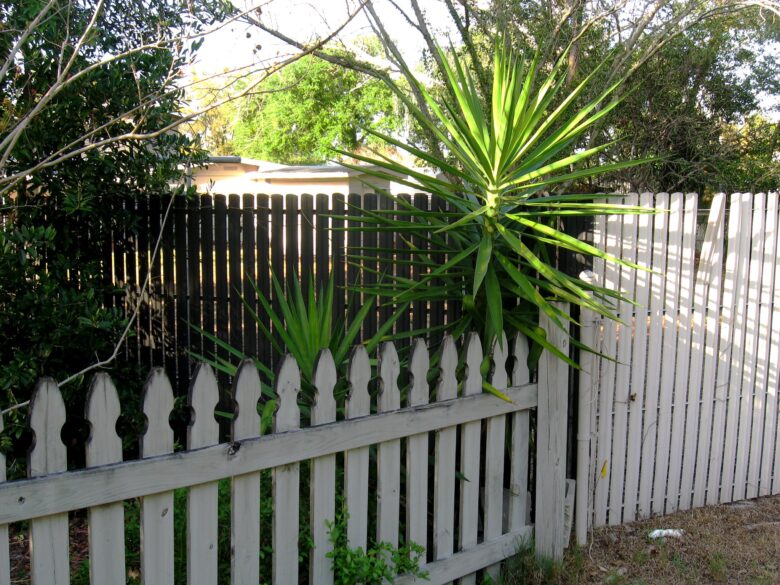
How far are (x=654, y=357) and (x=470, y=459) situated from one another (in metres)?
1.54

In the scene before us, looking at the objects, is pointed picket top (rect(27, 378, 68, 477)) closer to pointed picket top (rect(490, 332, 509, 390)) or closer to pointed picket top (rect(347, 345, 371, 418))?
pointed picket top (rect(347, 345, 371, 418))

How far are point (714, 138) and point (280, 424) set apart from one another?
14.3m

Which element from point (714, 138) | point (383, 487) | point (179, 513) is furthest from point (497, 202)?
point (714, 138)

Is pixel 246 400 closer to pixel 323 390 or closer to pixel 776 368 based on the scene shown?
pixel 323 390

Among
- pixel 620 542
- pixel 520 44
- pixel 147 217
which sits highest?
pixel 520 44

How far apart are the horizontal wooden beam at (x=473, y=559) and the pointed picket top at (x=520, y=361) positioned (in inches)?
28.6

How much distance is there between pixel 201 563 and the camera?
2377mm

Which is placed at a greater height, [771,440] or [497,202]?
[497,202]

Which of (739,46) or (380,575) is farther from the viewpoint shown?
(739,46)

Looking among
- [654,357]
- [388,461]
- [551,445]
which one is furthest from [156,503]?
[654,357]

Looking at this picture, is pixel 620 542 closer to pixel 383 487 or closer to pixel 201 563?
pixel 383 487

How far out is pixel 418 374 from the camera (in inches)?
117

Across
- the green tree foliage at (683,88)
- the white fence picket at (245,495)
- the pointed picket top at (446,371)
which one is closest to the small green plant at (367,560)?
the white fence picket at (245,495)

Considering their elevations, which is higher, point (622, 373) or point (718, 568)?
point (622, 373)
